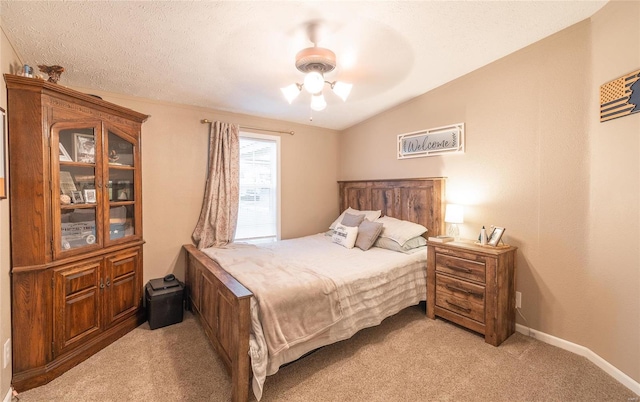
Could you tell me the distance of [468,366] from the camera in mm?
1964

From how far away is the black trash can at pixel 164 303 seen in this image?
2.49 m

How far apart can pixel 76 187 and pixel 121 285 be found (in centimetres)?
93

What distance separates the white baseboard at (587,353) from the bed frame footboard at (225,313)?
2437mm

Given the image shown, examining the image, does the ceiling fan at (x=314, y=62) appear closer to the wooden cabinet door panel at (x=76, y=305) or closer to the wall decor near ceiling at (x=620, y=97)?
the wall decor near ceiling at (x=620, y=97)

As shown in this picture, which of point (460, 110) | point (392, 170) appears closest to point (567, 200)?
point (460, 110)

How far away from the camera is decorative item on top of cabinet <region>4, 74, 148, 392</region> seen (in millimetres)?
1735

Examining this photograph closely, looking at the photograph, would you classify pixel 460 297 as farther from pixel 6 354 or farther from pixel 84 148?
pixel 84 148

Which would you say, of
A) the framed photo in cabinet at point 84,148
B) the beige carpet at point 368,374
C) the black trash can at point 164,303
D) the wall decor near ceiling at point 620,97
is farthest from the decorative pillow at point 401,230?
the framed photo in cabinet at point 84,148

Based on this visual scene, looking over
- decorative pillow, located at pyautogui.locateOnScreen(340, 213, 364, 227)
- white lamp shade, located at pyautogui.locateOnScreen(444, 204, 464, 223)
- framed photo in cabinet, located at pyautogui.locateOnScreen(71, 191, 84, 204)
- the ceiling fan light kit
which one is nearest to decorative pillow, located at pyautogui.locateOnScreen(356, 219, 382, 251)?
decorative pillow, located at pyautogui.locateOnScreen(340, 213, 364, 227)

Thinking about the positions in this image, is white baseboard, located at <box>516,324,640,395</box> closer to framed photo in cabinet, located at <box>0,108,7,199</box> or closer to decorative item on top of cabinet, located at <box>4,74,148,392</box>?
decorative item on top of cabinet, located at <box>4,74,148,392</box>

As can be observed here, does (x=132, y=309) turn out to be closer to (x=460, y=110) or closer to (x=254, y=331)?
(x=254, y=331)

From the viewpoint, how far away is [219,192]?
3227 millimetres

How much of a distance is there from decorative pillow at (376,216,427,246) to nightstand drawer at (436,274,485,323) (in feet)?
1.65

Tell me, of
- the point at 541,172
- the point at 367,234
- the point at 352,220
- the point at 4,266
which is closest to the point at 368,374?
the point at 367,234
